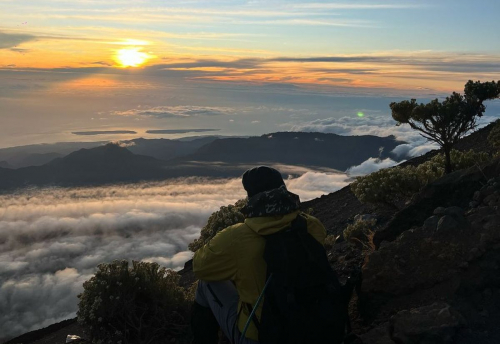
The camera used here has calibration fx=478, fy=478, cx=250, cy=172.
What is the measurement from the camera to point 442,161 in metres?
16.1

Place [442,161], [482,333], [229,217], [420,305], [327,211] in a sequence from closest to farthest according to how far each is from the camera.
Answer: [482,333] < [420,305] < [229,217] < [442,161] < [327,211]

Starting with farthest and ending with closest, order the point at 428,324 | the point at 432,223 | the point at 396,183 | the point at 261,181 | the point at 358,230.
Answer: the point at 396,183
the point at 358,230
the point at 432,223
the point at 428,324
the point at 261,181

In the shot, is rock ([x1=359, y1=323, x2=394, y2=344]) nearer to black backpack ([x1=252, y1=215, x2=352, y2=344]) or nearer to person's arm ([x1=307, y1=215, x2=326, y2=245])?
black backpack ([x1=252, y1=215, x2=352, y2=344])

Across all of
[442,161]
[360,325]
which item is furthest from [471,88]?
[360,325]

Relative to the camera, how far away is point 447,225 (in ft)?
19.0

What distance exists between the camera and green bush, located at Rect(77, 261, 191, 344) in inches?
237

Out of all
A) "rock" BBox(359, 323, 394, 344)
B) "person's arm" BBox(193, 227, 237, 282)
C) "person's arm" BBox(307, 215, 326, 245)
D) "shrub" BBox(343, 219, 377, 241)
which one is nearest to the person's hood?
"person's arm" BBox(193, 227, 237, 282)

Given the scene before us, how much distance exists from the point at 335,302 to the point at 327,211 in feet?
67.9

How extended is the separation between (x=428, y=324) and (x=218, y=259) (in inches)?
84.7

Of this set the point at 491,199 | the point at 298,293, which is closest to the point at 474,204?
the point at 491,199

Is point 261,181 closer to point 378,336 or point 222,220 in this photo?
point 378,336

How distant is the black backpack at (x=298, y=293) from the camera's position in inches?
155

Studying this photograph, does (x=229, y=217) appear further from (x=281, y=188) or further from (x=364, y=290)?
(x=281, y=188)

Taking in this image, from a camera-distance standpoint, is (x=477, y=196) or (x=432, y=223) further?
(x=477, y=196)
